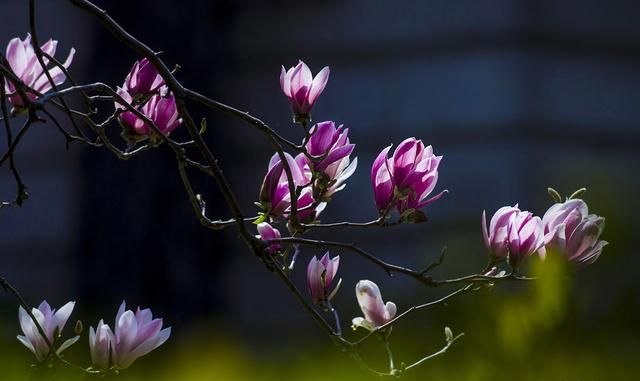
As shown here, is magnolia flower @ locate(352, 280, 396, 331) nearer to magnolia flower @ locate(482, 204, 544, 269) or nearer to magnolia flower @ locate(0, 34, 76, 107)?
magnolia flower @ locate(482, 204, 544, 269)

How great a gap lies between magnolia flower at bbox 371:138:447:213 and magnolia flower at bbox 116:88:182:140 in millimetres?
200

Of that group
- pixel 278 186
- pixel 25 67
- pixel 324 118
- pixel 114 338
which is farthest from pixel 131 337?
pixel 324 118

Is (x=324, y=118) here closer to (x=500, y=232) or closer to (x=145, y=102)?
(x=145, y=102)

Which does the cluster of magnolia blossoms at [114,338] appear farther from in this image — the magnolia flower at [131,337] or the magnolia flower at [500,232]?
the magnolia flower at [500,232]

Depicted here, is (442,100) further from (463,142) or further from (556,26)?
(556,26)

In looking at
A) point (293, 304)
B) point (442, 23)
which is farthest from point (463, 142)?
point (293, 304)

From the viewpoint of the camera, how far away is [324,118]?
11.6 ft

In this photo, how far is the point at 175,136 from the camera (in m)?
3.11

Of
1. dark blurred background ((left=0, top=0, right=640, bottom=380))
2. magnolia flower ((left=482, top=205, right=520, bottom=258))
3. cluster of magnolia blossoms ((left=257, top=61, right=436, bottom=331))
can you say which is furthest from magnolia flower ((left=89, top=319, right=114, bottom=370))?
dark blurred background ((left=0, top=0, right=640, bottom=380))

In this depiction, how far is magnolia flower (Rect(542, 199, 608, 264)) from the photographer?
795mm

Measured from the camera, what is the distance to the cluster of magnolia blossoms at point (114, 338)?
0.88 m

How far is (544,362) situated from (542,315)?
0.02 meters

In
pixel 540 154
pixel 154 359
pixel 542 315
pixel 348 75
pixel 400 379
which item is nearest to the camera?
pixel 542 315

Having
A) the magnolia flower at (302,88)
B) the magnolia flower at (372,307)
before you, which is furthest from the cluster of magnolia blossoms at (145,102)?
Answer: the magnolia flower at (372,307)
